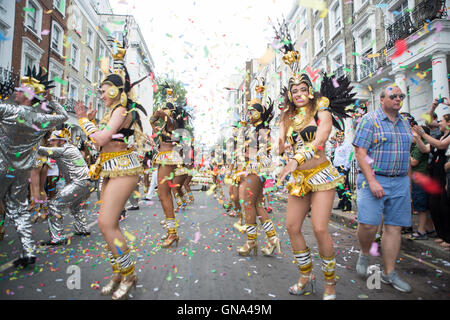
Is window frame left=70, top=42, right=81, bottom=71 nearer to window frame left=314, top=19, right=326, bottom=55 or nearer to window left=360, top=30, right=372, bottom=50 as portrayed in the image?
window frame left=314, top=19, right=326, bottom=55

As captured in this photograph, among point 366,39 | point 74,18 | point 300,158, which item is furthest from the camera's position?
point 74,18

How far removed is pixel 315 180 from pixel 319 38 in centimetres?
2336

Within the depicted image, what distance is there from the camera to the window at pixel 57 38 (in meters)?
20.1

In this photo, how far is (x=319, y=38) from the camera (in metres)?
22.5

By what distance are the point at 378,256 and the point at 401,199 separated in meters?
1.45

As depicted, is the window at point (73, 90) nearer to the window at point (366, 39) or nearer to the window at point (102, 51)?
the window at point (102, 51)

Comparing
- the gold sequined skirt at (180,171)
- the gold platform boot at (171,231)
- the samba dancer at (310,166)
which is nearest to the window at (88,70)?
the gold sequined skirt at (180,171)

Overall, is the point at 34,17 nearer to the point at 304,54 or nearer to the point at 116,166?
the point at 116,166

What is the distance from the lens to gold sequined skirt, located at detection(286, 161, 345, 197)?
8.52ft

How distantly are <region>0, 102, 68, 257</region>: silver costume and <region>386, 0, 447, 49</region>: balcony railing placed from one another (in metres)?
13.6

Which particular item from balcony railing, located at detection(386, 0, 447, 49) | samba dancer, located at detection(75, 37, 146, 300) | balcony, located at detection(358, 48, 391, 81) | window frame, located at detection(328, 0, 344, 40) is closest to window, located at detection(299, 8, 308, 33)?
window frame, located at detection(328, 0, 344, 40)

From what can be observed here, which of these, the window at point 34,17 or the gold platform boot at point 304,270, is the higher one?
the window at point 34,17

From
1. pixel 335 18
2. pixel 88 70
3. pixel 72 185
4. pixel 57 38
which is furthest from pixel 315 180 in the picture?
pixel 88 70

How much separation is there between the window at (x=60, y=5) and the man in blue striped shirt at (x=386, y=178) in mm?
24214
